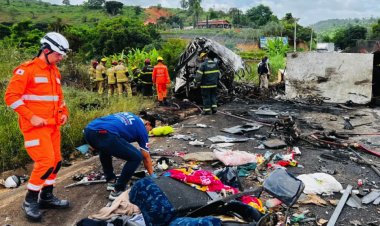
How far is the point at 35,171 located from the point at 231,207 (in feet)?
6.56

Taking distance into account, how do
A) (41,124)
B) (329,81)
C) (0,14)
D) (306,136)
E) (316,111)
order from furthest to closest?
(0,14), (329,81), (316,111), (306,136), (41,124)

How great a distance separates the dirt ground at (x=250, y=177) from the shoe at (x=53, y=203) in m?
0.07

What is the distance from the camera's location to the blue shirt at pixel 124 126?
4039mm

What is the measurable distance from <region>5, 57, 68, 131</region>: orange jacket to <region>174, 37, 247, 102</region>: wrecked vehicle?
25.1ft

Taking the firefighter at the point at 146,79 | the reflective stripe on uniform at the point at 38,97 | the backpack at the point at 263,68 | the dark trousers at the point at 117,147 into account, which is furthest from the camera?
the backpack at the point at 263,68

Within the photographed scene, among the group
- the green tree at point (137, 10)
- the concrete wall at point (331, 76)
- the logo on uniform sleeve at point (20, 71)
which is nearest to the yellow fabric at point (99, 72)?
the concrete wall at point (331, 76)

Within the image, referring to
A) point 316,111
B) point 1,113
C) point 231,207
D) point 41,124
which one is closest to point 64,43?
point 41,124

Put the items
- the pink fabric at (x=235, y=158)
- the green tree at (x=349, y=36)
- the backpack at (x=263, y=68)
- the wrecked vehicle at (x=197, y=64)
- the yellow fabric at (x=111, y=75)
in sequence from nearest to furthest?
the pink fabric at (x=235, y=158) → the wrecked vehicle at (x=197, y=64) → the yellow fabric at (x=111, y=75) → the backpack at (x=263, y=68) → the green tree at (x=349, y=36)

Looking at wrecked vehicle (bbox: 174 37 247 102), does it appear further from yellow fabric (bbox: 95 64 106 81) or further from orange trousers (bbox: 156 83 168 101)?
yellow fabric (bbox: 95 64 106 81)

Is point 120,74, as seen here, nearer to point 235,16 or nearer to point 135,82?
point 135,82

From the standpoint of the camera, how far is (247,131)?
7875 mm

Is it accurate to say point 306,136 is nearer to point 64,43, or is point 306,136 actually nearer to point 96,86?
point 64,43

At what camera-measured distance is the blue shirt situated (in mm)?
4039

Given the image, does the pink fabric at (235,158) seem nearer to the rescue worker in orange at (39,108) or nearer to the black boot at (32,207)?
the rescue worker in orange at (39,108)
